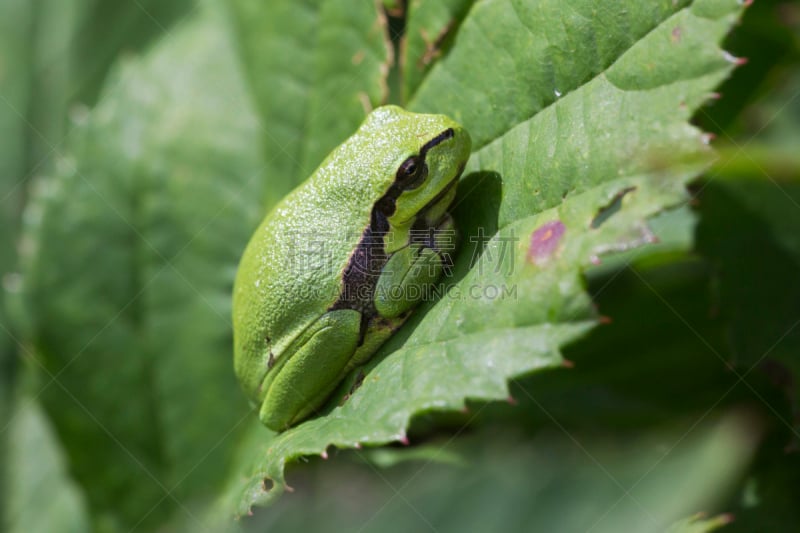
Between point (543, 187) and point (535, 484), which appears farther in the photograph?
point (535, 484)

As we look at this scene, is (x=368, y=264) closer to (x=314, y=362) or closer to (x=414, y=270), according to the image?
(x=414, y=270)

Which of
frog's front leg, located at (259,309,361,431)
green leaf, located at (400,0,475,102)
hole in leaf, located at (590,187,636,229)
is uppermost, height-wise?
green leaf, located at (400,0,475,102)

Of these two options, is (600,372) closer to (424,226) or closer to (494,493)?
(494,493)

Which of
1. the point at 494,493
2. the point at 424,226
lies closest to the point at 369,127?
the point at 424,226

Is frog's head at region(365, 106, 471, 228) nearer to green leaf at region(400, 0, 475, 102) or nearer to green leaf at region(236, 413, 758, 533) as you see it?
green leaf at region(400, 0, 475, 102)

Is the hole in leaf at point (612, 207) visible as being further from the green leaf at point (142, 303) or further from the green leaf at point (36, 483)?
the green leaf at point (36, 483)

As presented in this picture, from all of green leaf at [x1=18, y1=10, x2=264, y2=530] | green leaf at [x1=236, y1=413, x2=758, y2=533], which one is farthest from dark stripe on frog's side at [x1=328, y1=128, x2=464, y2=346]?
green leaf at [x1=18, y1=10, x2=264, y2=530]

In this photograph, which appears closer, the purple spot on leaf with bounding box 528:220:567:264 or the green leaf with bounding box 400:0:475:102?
the purple spot on leaf with bounding box 528:220:567:264

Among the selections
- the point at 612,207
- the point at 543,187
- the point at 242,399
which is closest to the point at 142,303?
the point at 242,399
